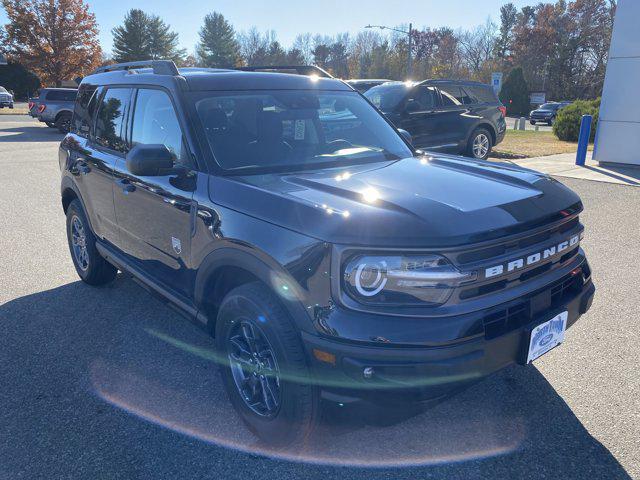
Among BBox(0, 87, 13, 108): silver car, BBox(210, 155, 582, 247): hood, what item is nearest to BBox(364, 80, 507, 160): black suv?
BBox(210, 155, 582, 247): hood

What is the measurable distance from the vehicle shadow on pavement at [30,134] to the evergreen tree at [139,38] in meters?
37.2

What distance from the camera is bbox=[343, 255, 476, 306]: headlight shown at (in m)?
2.22

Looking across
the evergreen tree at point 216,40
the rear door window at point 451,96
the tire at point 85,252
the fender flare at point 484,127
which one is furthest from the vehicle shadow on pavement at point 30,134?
the evergreen tree at point 216,40

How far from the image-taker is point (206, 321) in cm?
306

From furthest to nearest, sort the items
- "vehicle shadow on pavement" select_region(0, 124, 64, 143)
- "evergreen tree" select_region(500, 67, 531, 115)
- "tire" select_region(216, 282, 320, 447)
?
"evergreen tree" select_region(500, 67, 531, 115), "vehicle shadow on pavement" select_region(0, 124, 64, 143), "tire" select_region(216, 282, 320, 447)

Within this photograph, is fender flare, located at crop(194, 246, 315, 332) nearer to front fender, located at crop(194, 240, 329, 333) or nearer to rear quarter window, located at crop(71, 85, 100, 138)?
front fender, located at crop(194, 240, 329, 333)

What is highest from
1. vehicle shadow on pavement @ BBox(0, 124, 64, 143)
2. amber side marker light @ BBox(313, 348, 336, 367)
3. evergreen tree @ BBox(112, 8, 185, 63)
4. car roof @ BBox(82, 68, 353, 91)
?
evergreen tree @ BBox(112, 8, 185, 63)

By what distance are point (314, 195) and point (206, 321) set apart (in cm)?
106

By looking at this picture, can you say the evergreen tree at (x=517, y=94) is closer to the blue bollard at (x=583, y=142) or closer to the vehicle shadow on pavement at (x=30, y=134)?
the blue bollard at (x=583, y=142)

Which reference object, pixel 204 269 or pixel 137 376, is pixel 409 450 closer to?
pixel 204 269

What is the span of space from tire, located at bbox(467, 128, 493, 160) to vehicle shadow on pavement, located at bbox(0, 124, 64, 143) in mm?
14947

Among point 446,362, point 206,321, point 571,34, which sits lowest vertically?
point 206,321

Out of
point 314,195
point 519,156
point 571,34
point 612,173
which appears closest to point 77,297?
point 314,195

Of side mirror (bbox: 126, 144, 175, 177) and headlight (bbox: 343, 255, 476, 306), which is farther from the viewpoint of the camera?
side mirror (bbox: 126, 144, 175, 177)
